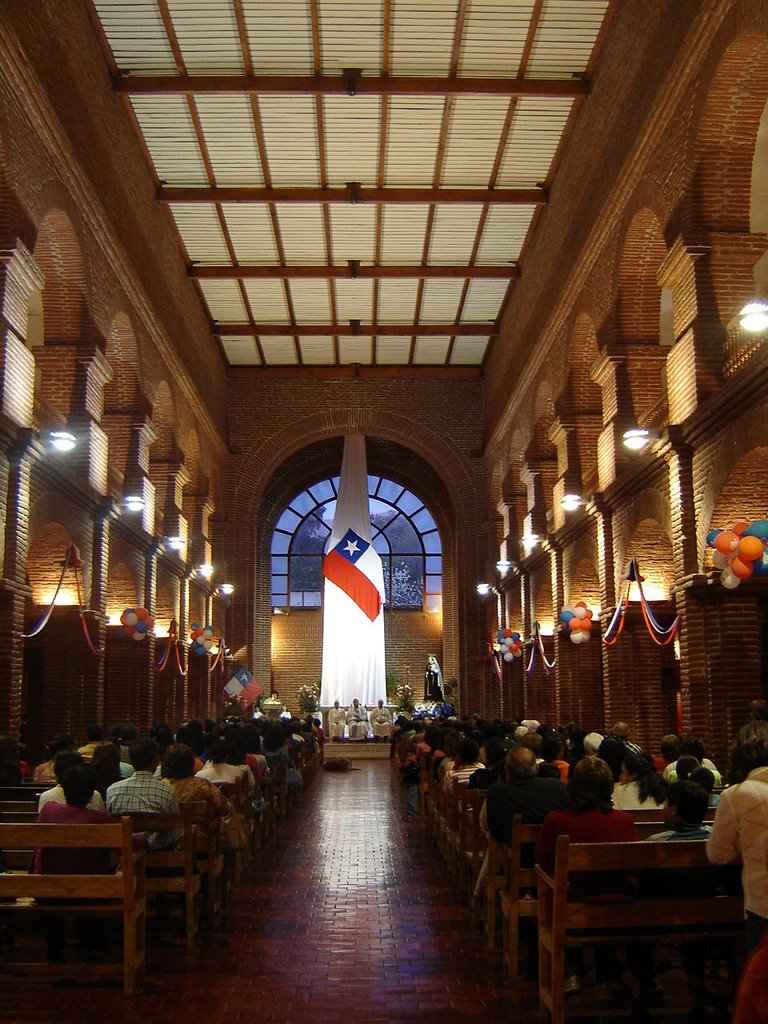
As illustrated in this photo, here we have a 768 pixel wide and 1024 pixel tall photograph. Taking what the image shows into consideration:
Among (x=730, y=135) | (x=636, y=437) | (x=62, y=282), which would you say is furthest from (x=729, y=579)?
(x=62, y=282)

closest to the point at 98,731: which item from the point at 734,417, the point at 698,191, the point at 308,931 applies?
the point at 308,931

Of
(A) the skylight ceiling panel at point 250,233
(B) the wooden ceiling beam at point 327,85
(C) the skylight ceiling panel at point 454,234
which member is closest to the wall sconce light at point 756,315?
(B) the wooden ceiling beam at point 327,85

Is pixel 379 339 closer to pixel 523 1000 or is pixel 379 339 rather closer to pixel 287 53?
pixel 287 53

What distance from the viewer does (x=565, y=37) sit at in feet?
57.6

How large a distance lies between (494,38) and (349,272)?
357 inches

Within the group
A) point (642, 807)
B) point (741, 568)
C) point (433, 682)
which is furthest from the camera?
point (433, 682)

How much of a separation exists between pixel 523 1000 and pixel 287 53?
15.5m

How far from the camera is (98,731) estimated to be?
12.9m

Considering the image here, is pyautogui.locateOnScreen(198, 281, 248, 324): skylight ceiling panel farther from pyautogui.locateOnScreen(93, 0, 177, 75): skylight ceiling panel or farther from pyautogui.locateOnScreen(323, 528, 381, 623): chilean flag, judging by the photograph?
pyautogui.locateOnScreen(323, 528, 381, 623): chilean flag

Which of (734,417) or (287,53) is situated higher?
(287,53)

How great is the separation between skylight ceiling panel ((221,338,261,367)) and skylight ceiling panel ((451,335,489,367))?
5792mm

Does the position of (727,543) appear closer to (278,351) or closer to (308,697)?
(278,351)

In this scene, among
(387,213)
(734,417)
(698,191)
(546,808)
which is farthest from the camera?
(387,213)

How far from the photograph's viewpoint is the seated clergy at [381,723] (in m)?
33.1
